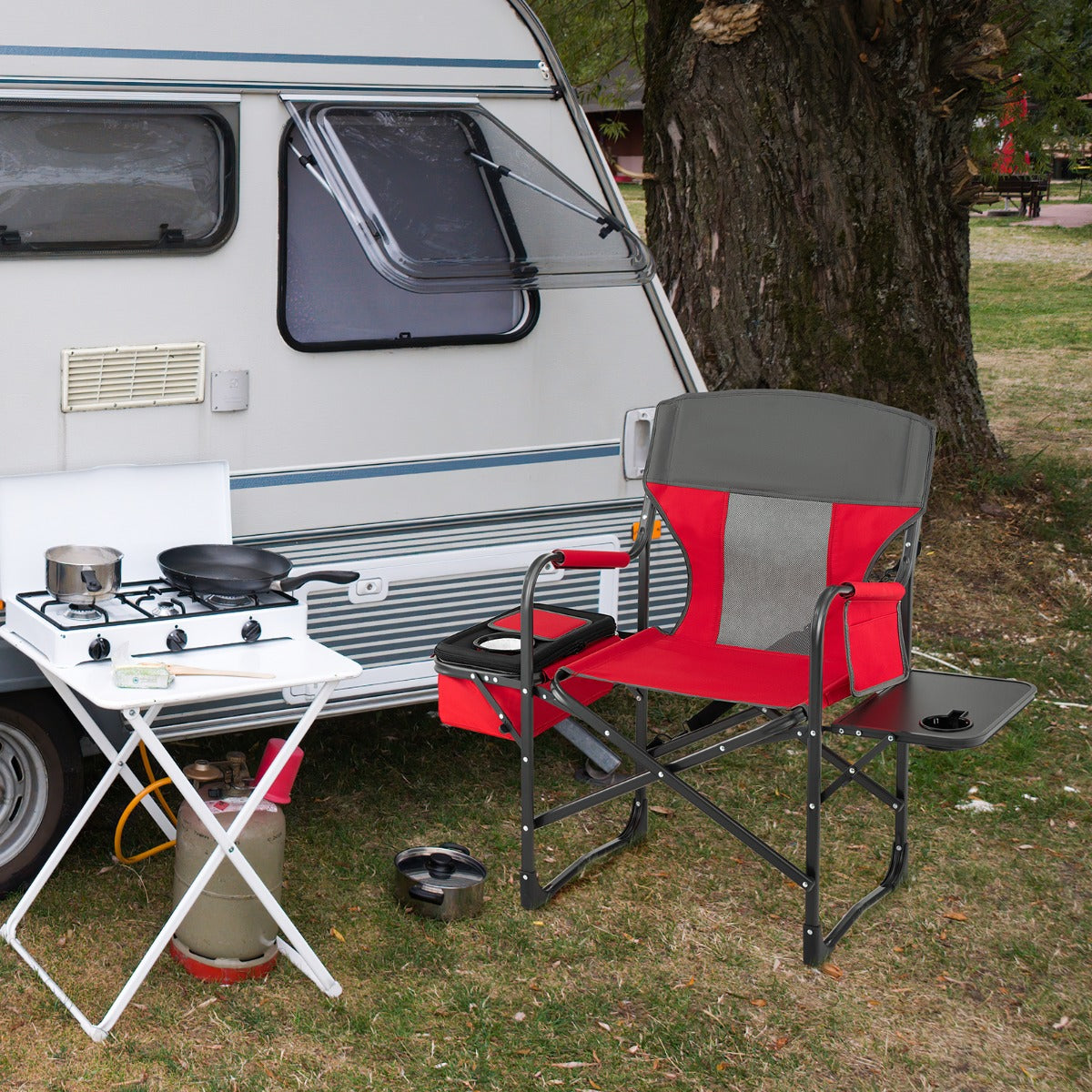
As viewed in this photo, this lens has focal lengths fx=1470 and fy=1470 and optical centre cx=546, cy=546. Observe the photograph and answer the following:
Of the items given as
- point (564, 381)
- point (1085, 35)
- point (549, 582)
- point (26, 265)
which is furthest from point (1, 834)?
point (1085, 35)

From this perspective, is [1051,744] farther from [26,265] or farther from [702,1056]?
[26,265]

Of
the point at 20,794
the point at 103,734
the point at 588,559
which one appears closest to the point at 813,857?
the point at 588,559

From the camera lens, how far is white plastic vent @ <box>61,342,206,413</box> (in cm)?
371

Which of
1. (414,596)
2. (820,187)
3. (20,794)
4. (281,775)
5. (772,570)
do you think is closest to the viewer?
(281,775)

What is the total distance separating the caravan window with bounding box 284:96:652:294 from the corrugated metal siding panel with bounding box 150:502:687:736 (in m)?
0.77

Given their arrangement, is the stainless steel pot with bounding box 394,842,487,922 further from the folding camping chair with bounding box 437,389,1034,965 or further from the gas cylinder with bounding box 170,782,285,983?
the gas cylinder with bounding box 170,782,285,983

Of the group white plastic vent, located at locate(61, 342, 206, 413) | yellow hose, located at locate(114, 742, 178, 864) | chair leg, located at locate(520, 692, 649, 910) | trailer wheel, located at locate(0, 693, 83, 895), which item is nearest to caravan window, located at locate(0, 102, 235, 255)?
white plastic vent, located at locate(61, 342, 206, 413)

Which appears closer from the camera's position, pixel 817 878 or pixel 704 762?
pixel 817 878

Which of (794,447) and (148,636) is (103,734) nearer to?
(148,636)

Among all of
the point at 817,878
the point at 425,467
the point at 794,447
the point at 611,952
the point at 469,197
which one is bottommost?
the point at 611,952

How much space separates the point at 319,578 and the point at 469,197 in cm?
121

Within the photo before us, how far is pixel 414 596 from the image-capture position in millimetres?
4262

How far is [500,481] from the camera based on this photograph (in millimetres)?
4328

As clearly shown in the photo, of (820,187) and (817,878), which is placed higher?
(820,187)
